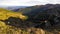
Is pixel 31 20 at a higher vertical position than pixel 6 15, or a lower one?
lower

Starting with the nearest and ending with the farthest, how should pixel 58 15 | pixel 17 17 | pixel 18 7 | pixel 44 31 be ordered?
pixel 44 31, pixel 17 17, pixel 58 15, pixel 18 7

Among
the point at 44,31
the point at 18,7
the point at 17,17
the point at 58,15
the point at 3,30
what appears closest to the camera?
the point at 3,30

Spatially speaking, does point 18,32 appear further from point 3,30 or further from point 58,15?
point 58,15

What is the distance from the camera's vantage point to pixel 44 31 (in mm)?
32719

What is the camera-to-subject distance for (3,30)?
28.9 meters

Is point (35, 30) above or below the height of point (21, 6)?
below

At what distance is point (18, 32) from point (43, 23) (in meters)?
8.32

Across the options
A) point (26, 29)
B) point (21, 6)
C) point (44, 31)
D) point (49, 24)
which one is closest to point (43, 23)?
point (49, 24)

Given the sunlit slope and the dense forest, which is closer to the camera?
the dense forest

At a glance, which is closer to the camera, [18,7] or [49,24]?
[49,24]

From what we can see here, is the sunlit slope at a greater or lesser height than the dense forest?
greater

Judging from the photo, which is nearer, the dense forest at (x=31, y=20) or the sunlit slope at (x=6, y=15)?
the dense forest at (x=31, y=20)

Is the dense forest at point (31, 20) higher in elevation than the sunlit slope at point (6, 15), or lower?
lower

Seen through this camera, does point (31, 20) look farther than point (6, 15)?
Yes
